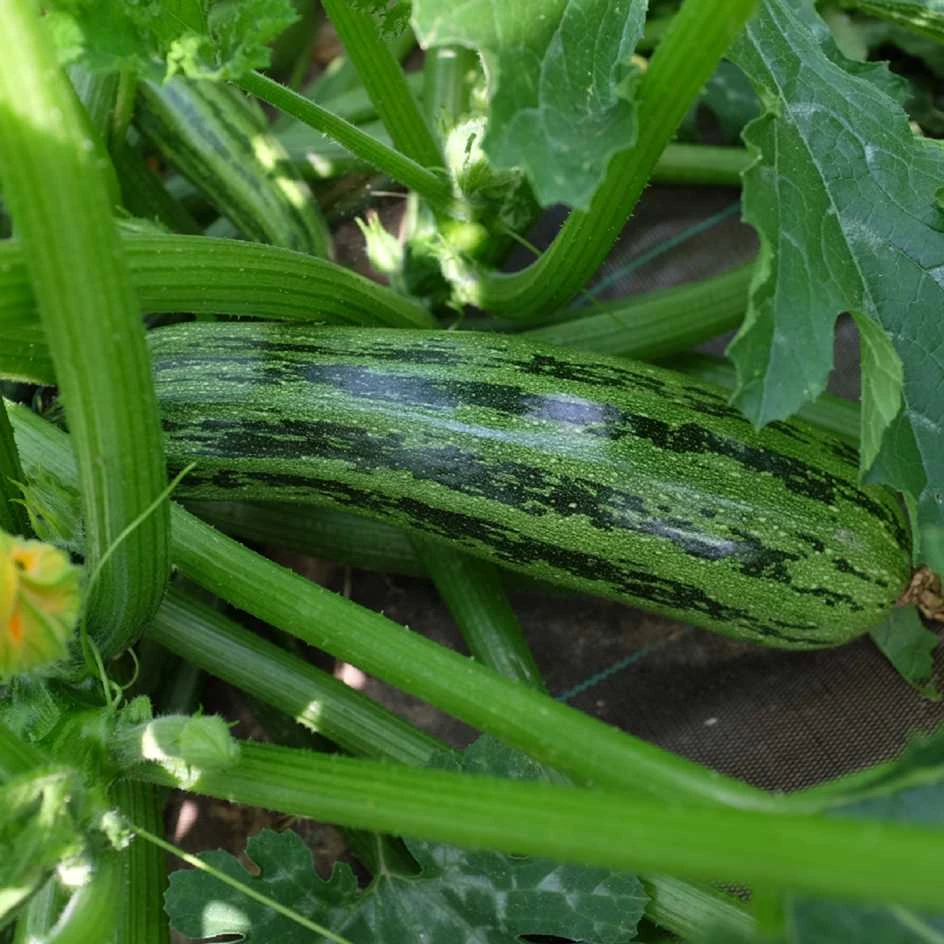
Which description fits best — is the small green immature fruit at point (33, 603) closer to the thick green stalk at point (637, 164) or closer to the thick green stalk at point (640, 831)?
the thick green stalk at point (640, 831)

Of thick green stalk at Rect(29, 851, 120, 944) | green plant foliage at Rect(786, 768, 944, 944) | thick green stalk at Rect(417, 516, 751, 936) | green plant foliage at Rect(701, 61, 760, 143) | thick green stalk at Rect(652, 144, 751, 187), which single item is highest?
green plant foliage at Rect(701, 61, 760, 143)

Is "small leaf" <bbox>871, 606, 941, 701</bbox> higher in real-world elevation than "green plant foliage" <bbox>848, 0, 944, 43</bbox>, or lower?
lower

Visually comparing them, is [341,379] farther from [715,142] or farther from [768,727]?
[715,142]

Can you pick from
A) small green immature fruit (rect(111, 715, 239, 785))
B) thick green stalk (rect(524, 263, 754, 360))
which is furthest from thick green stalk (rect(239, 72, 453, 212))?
small green immature fruit (rect(111, 715, 239, 785))

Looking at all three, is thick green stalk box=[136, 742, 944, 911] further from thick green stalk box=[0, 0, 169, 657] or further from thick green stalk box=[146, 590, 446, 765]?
thick green stalk box=[146, 590, 446, 765]

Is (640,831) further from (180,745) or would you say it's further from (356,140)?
(356,140)

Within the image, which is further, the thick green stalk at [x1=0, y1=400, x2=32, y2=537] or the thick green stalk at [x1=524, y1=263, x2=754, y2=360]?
the thick green stalk at [x1=524, y1=263, x2=754, y2=360]

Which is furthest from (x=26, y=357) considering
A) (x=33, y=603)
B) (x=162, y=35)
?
(x=33, y=603)

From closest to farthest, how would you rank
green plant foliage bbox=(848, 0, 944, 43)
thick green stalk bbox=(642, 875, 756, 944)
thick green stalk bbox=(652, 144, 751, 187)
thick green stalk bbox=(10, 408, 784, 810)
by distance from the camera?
thick green stalk bbox=(10, 408, 784, 810)
thick green stalk bbox=(642, 875, 756, 944)
green plant foliage bbox=(848, 0, 944, 43)
thick green stalk bbox=(652, 144, 751, 187)
